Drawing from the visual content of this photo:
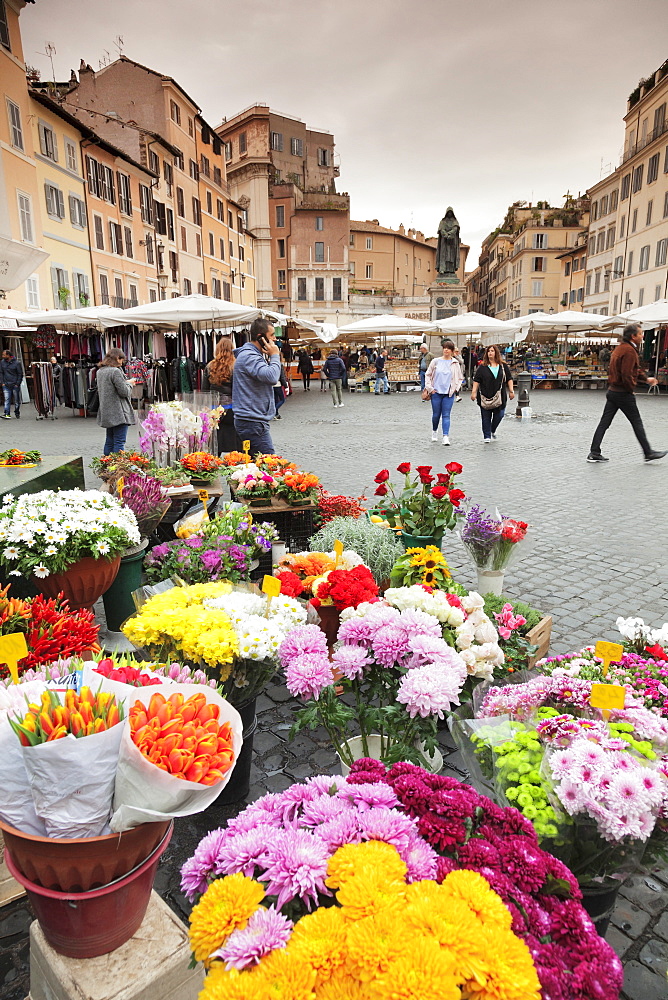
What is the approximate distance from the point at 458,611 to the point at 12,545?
2.11 meters

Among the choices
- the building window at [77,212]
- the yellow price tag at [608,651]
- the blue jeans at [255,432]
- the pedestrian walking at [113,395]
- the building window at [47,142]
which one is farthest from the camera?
the building window at [77,212]

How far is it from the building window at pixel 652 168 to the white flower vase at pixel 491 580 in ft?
120

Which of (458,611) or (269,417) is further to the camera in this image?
(269,417)

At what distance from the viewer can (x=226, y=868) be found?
1203 mm

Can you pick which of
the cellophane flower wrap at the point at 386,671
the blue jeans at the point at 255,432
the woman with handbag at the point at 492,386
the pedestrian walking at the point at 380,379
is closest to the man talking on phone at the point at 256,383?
the blue jeans at the point at 255,432

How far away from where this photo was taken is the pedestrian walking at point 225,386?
7.23 metres

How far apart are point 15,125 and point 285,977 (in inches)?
1002

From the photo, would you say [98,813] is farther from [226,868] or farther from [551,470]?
[551,470]

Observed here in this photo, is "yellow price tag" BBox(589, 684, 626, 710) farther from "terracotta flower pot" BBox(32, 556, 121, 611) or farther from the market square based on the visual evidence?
"terracotta flower pot" BBox(32, 556, 121, 611)

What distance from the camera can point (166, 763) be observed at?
4.47 ft

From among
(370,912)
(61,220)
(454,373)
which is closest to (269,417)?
(370,912)

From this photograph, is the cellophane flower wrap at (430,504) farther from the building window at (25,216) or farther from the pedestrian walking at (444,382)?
the building window at (25,216)

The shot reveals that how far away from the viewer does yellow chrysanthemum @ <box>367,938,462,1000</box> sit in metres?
0.90

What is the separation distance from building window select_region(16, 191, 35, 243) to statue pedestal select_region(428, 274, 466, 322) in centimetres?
3270
